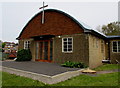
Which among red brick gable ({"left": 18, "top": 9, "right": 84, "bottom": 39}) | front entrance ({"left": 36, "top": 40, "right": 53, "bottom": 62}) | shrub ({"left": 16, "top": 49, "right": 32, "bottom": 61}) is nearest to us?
red brick gable ({"left": 18, "top": 9, "right": 84, "bottom": 39})

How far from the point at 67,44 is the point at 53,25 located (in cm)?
261

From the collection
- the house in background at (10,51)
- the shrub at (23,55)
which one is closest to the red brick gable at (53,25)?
the shrub at (23,55)

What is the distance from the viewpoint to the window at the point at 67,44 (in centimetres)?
968

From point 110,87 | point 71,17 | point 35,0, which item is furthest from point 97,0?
point 110,87

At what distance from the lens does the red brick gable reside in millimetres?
9672

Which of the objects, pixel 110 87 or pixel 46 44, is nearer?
pixel 110 87

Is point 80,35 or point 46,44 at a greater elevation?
point 80,35

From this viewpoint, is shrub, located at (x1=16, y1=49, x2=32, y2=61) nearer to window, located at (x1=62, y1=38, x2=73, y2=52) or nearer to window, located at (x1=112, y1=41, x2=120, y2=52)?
window, located at (x1=62, y1=38, x2=73, y2=52)

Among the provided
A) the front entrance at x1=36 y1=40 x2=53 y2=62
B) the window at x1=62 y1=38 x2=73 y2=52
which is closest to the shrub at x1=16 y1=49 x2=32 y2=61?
the front entrance at x1=36 y1=40 x2=53 y2=62

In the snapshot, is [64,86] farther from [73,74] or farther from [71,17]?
[71,17]

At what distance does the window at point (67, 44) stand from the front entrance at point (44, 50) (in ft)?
5.04

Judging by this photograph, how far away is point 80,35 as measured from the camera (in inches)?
361

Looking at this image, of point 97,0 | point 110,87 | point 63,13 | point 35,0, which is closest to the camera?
point 110,87

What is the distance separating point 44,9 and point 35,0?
4.93ft
